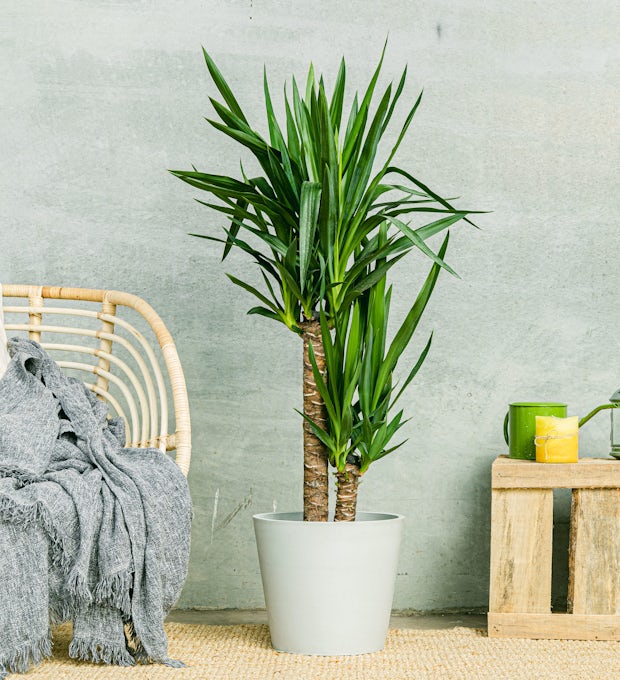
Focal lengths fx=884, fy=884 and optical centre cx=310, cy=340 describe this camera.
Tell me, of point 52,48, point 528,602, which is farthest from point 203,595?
point 52,48

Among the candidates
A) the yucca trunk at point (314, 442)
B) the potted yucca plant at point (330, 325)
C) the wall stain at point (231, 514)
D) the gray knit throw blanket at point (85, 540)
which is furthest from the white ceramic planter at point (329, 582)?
the wall stain at point (231, 514)

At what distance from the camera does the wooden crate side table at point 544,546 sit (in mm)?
2029

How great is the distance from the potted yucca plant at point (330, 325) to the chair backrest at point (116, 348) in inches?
10.0

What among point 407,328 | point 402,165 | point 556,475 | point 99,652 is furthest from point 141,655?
point 402,165

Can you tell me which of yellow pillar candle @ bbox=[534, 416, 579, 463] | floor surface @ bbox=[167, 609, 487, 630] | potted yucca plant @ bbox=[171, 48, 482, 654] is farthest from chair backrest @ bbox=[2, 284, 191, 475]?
yellow pillar candle @ bbox=[534, 416, 579, 463]

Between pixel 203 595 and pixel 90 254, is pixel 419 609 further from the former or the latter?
pixel 90 254

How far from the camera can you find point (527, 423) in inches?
85.1

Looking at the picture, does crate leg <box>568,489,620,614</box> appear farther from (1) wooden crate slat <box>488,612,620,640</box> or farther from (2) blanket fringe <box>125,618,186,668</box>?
(2) blanket fringe <box>125,618,186,668</box>

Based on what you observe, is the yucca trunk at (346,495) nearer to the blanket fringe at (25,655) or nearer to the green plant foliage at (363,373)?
the green plant foliage at (363,373)

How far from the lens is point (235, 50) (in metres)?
2.49

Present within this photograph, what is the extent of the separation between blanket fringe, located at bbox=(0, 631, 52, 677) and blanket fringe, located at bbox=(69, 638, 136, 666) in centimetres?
6

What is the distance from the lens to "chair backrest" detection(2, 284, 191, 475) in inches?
77.2

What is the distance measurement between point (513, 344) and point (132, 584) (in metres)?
1.24

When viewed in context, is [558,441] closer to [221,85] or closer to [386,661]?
[386,661]
